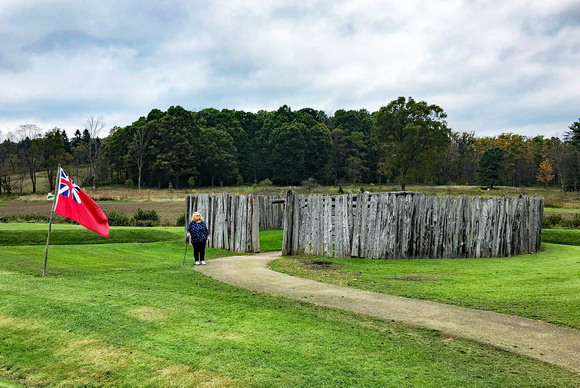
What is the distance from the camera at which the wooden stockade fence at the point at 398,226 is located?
13.2 metres

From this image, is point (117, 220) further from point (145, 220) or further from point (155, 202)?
point (155, 202)

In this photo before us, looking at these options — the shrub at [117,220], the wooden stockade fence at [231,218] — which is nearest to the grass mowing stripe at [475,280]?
the wooden stockade fence at [231,218]

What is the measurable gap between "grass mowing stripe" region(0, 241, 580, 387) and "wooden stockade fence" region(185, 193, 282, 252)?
6.87m

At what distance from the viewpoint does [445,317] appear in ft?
21.8

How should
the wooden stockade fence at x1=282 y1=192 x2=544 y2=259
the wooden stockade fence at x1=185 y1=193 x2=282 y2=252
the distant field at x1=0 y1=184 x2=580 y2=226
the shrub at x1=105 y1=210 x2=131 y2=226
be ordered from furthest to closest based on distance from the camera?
the distant field at x1=0 y1=184 x2=580 y2=226 < the shrub at x1=105 y1=210 x2=131 y2=226 < the wooden stockade fence at x1=185 y1=193 x2=282 y2=252 < the wooden stockade fence at x1=282 y1=192 x2=544 y2=259

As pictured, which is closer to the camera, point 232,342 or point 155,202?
point 232,342

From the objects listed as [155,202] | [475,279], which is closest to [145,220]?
[475,279]

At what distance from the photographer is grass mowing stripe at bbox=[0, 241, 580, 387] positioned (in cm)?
448

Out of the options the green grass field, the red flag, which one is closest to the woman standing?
the red flag

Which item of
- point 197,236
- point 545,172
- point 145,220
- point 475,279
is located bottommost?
point 145,220

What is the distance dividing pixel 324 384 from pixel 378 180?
88.5 metres

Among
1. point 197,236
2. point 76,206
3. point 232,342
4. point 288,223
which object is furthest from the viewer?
point 288,223

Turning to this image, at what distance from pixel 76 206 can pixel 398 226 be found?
8567 millimetres

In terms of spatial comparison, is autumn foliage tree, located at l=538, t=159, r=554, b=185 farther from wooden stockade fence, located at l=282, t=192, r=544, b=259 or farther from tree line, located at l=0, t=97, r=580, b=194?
wooden stockade fence, located at l=282, t=192, r=544, b=259
